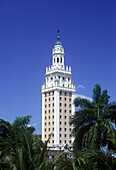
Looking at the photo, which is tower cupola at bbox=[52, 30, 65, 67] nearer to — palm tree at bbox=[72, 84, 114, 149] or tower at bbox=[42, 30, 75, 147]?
tower at bbox=[42, 30, 75, 147]

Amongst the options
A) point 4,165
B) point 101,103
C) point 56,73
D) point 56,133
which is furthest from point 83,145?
point 56,73

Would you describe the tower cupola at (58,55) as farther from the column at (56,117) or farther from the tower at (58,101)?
the column at (56,117)

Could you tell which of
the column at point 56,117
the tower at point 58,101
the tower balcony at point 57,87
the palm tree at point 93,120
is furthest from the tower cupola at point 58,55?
the palm tree at point 93,120

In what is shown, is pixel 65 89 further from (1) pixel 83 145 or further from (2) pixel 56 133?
(1) pixel 83 145

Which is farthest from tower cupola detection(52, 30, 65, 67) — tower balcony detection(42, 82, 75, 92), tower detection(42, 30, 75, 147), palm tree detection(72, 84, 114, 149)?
palm tree detection(72, 84, 114, 149)

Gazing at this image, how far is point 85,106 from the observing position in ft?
111

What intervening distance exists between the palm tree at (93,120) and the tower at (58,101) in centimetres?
7026

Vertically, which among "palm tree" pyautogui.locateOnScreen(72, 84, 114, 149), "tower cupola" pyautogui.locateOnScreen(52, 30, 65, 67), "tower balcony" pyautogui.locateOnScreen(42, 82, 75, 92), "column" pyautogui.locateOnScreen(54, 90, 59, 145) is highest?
"tower cupola" pyautogui.locateOnScreen(52, 30, 65, 67)

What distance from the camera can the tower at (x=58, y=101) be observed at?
345 feet

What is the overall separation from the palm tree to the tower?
7026 centimetres

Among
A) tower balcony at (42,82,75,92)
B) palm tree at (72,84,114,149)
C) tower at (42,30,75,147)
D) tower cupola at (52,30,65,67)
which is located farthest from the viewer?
tower cupola at (52,30,65,67)

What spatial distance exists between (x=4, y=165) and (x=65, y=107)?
84.0m

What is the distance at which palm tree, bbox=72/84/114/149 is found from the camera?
30.2 metres

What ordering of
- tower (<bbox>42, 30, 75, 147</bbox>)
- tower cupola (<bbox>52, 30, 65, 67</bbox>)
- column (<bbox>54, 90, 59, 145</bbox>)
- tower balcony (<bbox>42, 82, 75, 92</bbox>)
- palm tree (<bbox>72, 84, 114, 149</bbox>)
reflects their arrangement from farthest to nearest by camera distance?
tower cupola (<bbox>52, 30, 65, 67</bbox>)
tower balcony (<bbox>42, 82, 75, 92</bbox>)
tower (<bbox>42, 30, 75, 147</bbox>)
column (<bbox>54, 90, 59, 145</bbox>)
palm tree (<bbox>72, 84, 114, 149</bbox>)
